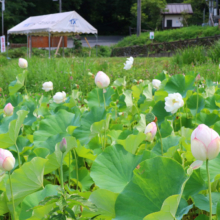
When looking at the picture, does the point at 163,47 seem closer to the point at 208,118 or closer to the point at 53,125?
the point at 208,118

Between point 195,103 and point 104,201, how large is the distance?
2.28ft

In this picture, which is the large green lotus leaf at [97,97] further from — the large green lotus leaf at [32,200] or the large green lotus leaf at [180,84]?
the large green lotus leaf at [32,200]

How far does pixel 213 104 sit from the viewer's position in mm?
1095

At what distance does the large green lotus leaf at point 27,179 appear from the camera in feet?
1.74

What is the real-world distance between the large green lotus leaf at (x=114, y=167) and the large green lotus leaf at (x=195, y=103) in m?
0.57

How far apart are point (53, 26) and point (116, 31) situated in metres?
23.2

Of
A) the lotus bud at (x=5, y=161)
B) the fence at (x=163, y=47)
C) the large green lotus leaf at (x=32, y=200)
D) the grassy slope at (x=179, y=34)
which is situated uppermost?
the grassy slope at (x=179, y=34)

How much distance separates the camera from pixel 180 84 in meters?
1.15

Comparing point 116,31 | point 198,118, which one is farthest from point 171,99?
point 116,31

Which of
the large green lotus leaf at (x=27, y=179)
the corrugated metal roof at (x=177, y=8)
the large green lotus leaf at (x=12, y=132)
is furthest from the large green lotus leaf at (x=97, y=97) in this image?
the corrugated metal roof at (x=177, y=8)

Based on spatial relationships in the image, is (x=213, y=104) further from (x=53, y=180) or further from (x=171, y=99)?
(x=53, y=180)

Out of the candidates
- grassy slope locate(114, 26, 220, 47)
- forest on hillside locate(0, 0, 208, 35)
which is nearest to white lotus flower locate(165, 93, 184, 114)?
grassy slope locate(114, 26, 220, 47)

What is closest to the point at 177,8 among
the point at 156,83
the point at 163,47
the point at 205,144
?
the point at 163,47

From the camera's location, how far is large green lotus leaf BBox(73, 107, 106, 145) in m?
0.84
